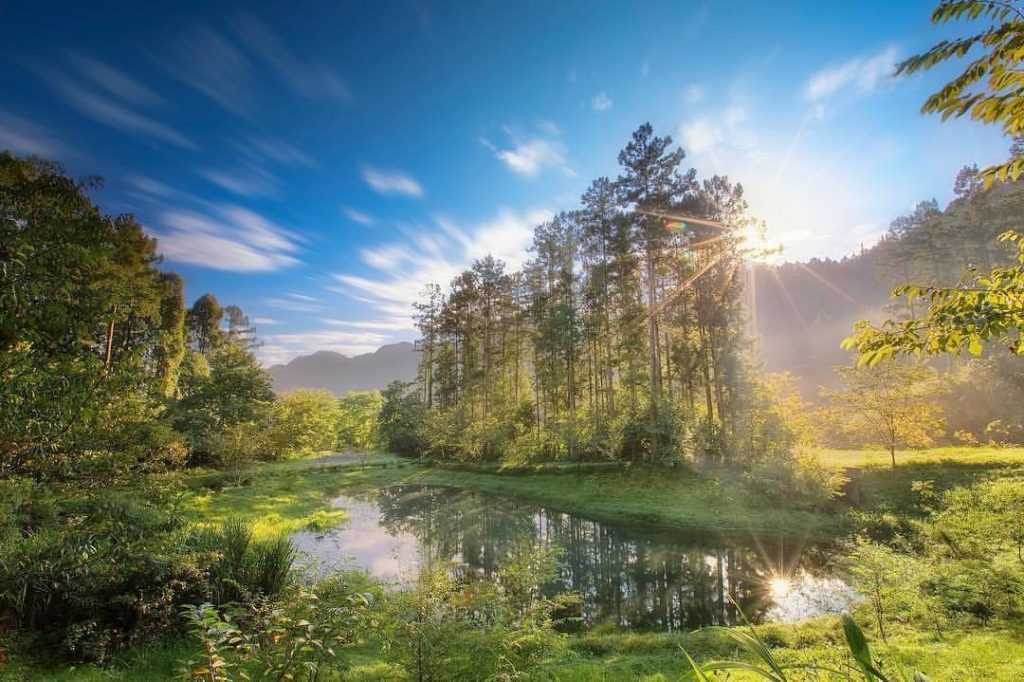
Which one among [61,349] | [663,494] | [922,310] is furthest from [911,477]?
[922,310]

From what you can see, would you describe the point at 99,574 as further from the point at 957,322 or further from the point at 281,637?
the point at 957,322

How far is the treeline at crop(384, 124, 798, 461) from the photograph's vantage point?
20.9 m

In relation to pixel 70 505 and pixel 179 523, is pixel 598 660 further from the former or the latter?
pixel 70 505

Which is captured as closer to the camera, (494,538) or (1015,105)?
(1015,105)

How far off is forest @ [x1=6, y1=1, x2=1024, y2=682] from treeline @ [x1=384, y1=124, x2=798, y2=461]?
0.63 feet

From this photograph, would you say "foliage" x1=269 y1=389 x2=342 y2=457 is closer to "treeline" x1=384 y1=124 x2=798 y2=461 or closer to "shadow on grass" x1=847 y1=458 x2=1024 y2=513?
"treeline" x1=384 y1=124 x2=798 y2=461

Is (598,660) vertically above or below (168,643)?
below

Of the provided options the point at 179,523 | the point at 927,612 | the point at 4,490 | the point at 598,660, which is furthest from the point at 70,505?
the point at 927,612

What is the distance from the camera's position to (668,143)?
22266 millimetres

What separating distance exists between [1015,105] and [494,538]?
50.5ft

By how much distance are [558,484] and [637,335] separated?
905 centimetres

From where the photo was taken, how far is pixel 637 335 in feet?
77.2

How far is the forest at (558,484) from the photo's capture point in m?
5.13

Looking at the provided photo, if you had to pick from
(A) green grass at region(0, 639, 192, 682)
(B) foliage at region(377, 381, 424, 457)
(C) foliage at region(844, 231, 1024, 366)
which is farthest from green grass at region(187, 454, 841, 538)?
(C) foliage at region(844, 231, 1024, 366)
